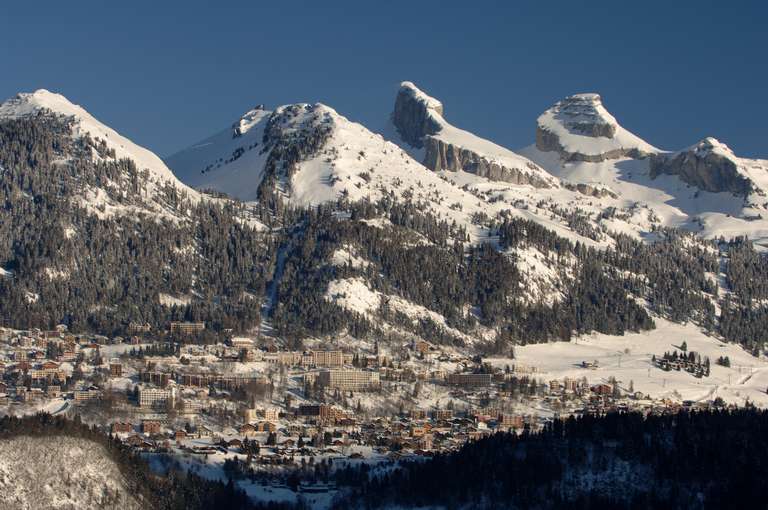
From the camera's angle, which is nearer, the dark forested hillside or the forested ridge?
the dark forested hillside

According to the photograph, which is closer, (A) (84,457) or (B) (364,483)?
(A) (84,457)

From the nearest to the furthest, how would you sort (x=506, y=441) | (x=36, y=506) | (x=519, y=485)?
(x=36, y=506) → (x=519, y=485) → (x=506, y=441)

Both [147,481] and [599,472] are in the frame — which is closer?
[147,481]

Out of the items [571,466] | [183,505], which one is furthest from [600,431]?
[183,505]

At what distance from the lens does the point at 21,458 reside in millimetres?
179250

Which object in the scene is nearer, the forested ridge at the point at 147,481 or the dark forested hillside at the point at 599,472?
the dark forested hillside at the point at 599,472

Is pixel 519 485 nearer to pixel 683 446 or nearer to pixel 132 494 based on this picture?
pixel 683 446

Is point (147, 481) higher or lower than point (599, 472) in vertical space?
lower

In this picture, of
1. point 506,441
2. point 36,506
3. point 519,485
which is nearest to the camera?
point 36,506

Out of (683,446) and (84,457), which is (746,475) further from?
(84,457)

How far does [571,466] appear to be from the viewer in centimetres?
18888

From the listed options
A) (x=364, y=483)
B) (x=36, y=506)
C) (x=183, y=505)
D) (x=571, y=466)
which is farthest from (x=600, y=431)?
(x=36, y=506)

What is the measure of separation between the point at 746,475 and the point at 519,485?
21694 mm

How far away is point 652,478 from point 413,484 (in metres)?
24.0
